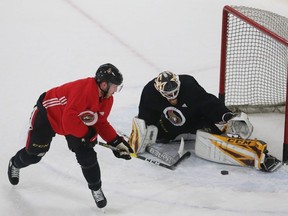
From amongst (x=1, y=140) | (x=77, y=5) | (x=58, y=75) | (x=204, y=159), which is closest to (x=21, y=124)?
(x=1, y=140)

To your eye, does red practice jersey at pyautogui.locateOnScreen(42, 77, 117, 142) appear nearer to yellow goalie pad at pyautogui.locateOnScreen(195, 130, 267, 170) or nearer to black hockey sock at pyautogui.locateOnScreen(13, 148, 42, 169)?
black hockey sock at pyautogui.locateOnScreen(13, 148, 42, 169)

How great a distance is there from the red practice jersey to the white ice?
425 mm

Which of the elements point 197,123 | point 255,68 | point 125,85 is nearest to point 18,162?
point 197,123

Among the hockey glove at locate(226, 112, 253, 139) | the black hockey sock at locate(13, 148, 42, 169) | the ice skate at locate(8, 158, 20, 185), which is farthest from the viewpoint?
the hockey glove at locate(226, 112, 253, 139)

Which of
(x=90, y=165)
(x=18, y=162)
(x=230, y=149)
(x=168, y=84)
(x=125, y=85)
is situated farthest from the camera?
(x=125, y=85)

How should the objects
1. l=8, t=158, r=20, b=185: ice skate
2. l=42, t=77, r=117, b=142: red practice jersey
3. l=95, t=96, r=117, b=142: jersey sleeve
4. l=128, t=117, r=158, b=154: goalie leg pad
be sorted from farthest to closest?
l=128, t=117, r=158, b=154: goalie leg pad → l=8, t=158, r=20, b=185: ice skate → l=95, t=96, r=117, b=142: jersey sleeve → l=42, t=77, r=117, b=142: red practice jersey

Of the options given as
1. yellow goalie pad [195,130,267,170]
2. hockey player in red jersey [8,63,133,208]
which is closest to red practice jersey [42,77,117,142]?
hockey player in red jersey [8,63,133,208]

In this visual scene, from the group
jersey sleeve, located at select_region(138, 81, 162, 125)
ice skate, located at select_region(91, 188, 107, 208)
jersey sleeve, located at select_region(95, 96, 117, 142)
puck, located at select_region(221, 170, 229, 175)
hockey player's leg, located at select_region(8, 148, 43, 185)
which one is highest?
jersey sleeve, located at select_region(95, 96, 117, 142)

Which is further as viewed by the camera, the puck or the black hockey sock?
the puck

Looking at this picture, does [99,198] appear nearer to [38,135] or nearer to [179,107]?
[38,135]

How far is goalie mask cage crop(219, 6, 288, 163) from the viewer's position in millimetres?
3598

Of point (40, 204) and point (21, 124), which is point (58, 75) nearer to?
point (21, 124)

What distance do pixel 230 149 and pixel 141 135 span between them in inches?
18.0

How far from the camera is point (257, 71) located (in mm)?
3898
